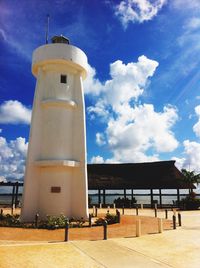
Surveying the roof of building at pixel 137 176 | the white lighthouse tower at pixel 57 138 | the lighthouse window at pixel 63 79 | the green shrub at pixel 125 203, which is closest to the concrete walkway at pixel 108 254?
the white lighthouse tower at pixel 57 138

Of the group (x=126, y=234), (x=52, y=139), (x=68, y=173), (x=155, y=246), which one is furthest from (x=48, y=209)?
(x=155, y=246)

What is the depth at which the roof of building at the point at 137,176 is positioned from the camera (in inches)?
1548

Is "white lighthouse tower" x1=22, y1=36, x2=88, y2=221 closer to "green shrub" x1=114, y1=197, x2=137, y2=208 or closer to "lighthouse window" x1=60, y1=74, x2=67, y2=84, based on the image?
"lighthouse window" x1=60, y1=74, x2=67, y2=84

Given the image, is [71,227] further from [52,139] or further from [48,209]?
[52,139]

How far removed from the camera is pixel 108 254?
35.9 ft

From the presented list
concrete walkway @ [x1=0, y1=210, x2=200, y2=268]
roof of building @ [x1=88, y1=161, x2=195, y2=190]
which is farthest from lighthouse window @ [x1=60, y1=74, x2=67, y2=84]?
roof of building @ [x1=88, y1=161, x2=195, y2=190]

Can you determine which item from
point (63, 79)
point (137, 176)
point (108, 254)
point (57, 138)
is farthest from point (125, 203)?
point (108, 254)

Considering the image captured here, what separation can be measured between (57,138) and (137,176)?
2193 centimetres

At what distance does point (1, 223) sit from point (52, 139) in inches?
293

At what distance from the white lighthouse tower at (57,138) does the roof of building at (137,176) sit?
1925 cm

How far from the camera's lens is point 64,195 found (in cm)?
2200

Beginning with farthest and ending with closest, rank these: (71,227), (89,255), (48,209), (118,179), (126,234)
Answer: (118,179)
(48,209)
(71,227)
(126,234)
(89,255)

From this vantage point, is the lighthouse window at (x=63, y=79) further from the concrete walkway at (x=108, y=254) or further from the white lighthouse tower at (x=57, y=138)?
the concrete walkway at (x=108, y=254)

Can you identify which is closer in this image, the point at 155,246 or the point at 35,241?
the point at 155,246
